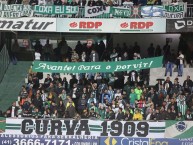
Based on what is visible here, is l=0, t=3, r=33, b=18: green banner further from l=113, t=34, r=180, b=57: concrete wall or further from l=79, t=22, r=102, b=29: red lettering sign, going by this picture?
l=113, t=34, r=180, b=57: concrete wall

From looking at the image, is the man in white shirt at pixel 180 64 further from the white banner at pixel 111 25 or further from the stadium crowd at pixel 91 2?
the stadium crowd at pixel 91 2

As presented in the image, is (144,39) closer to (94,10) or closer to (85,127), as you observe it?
(94,10)

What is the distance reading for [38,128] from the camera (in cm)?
2538

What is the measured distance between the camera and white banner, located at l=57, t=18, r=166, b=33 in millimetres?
29484

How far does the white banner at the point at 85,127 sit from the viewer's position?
2519 centimetres

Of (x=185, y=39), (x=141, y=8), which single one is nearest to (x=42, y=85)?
(x=141, y=8)

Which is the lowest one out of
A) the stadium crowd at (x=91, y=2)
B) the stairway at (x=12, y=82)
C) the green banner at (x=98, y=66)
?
the stairway at (x=12, y=82)

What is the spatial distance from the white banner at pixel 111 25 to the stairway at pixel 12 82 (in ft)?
11.2

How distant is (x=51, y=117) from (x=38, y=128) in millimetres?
659

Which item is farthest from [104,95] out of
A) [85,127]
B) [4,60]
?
[4,60]

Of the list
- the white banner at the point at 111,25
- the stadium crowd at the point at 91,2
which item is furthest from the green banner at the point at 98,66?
the stadium crowd at the point at 91,2

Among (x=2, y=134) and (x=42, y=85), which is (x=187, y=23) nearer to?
(x=42, y=85)

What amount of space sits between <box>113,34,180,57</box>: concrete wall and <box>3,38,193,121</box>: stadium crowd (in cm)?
272

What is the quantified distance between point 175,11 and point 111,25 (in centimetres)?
273
